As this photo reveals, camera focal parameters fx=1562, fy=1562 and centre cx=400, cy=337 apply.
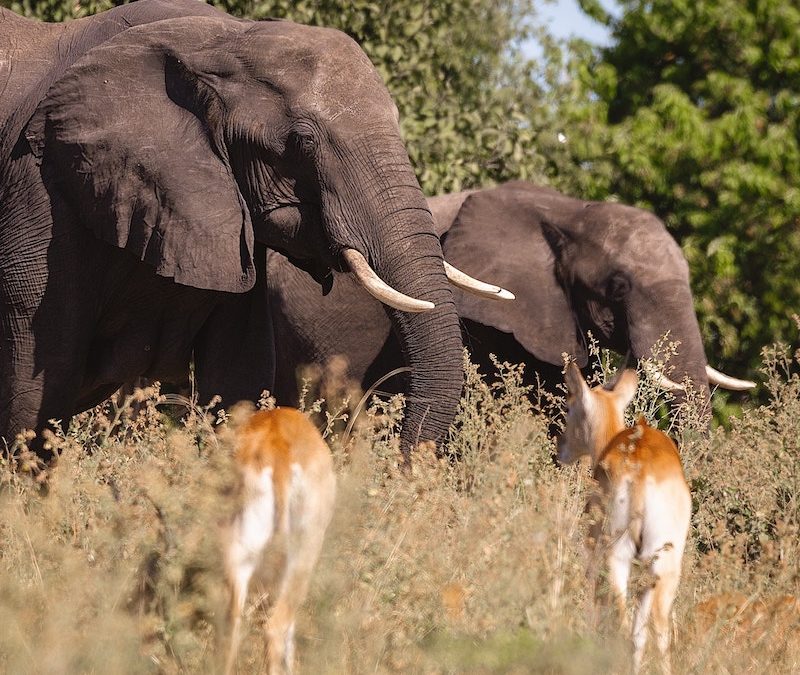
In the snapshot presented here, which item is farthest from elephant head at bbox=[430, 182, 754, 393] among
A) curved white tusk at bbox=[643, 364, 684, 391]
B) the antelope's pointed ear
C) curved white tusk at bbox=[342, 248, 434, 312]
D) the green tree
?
the green tree

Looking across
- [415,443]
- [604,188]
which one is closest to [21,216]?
[415,443]

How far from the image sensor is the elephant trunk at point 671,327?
831 cm

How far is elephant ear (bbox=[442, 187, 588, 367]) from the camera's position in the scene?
9.05 m

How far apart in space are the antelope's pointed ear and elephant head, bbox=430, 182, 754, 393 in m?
2.25

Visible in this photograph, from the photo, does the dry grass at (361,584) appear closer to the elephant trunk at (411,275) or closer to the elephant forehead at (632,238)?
the elephant trunk at (411,275)

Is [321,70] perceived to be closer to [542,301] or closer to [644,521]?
[644,521]

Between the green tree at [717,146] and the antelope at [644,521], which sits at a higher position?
the antelope at [644,521]

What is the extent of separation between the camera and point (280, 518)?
4375 millimetres

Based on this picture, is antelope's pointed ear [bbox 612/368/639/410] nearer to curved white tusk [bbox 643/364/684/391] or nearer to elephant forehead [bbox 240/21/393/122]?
curved white tusk [bbox 643/364/684/391]

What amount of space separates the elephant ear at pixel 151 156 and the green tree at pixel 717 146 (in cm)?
717

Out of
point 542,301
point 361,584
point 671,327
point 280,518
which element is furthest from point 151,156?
point 542,301

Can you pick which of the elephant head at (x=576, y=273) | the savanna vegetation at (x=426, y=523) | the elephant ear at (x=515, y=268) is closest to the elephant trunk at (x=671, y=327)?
→ the elephant head at (x=576, y=273)

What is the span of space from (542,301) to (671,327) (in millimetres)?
998

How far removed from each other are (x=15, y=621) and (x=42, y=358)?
2.69 metres
